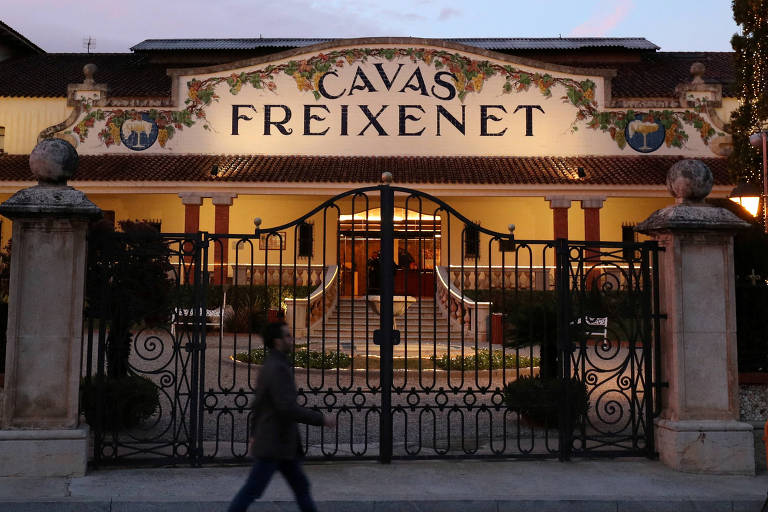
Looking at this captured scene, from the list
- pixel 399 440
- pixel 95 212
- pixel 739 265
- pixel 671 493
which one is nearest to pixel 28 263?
pixel 95 212

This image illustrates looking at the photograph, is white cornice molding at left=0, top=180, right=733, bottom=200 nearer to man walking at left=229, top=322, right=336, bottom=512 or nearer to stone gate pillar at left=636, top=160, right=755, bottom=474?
stone gate pillar at left=636, top=160, right=755, bottom=474

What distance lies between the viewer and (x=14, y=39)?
3103 cm

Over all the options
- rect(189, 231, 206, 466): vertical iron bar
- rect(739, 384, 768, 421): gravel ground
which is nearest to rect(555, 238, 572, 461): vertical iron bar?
rect(739, 384, 768, 421): gravel ground

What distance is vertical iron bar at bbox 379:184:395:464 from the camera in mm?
6746

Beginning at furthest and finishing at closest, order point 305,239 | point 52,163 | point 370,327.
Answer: point 305,239 < point 370,327 < point 52,163

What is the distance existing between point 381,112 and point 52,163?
18816mm

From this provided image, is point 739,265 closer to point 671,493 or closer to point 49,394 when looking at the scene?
point 671,493

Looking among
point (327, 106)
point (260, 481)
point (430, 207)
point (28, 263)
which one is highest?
point (327, 106)

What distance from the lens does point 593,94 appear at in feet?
80.6

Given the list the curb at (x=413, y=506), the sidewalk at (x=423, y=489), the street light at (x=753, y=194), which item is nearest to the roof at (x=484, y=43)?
the street light at (x=753, y=194)

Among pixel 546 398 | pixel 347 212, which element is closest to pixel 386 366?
pixel 546 398

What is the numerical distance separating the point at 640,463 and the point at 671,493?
0.99 meters

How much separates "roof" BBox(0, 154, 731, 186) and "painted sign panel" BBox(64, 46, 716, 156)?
0.50 m

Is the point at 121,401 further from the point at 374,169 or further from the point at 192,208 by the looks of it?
the point at 374,169
